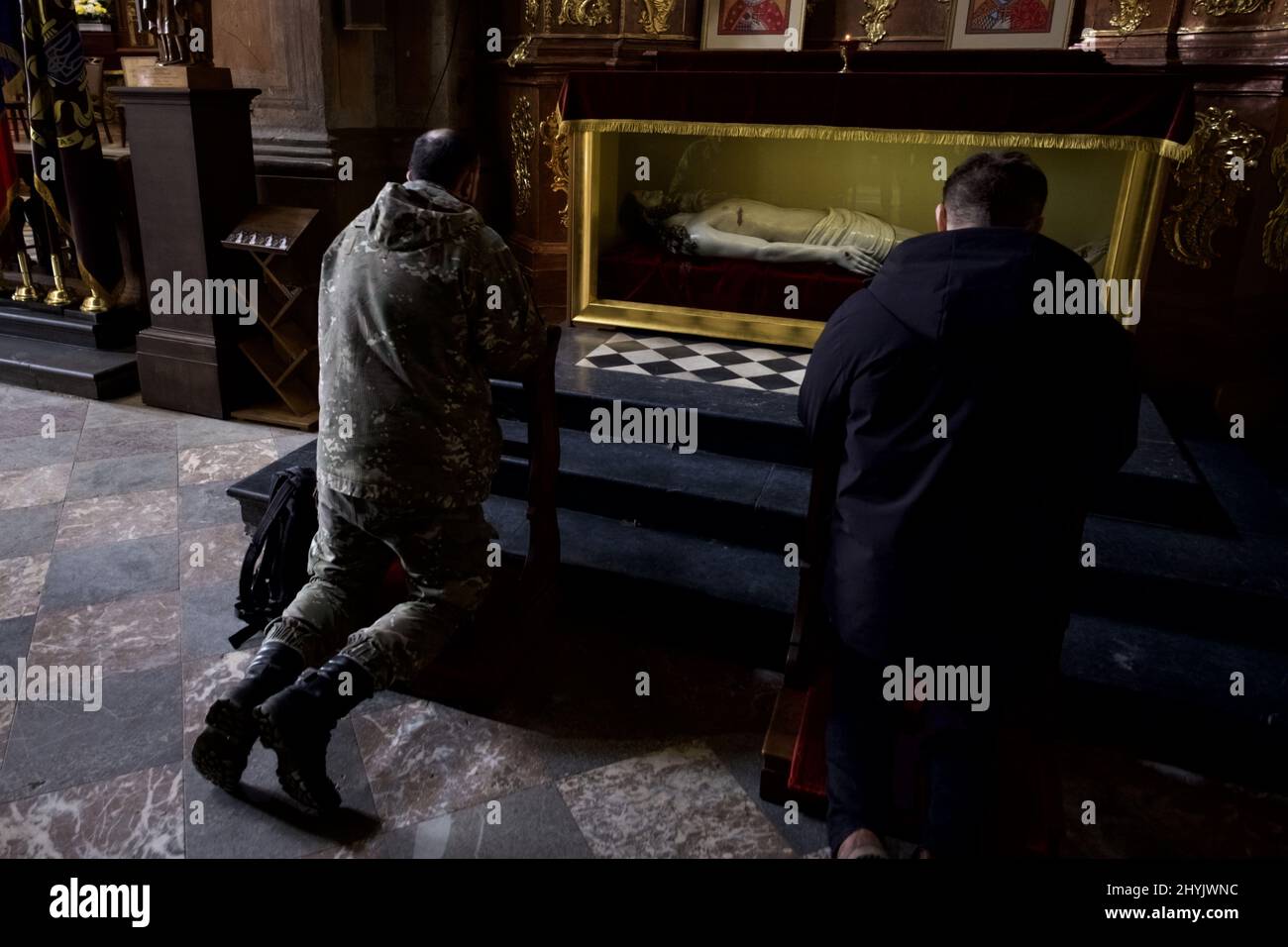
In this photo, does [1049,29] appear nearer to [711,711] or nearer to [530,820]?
[711,711]

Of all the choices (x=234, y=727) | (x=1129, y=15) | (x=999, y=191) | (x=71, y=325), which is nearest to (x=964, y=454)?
(x=999, y=191)

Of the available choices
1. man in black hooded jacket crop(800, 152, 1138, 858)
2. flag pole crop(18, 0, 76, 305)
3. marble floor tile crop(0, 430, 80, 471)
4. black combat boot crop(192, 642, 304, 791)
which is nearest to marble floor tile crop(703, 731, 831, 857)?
man in black hooded jacket crop(800, 152, 1138, 858)

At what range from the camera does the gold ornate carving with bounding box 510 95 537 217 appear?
569 centimetres

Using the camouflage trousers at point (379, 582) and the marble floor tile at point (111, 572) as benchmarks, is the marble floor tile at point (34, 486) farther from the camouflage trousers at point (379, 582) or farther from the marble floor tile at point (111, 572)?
the camouflage trousers at point (379, 582)

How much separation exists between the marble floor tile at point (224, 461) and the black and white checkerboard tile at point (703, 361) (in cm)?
165

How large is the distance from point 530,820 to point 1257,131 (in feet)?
13.9

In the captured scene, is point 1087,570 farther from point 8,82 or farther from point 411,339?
point 8,82

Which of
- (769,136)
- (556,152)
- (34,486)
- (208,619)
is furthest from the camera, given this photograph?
(556,152)

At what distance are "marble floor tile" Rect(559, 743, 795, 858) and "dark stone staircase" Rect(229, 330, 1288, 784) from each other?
0.59 m

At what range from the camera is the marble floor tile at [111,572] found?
3404 mm

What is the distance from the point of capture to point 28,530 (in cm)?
385

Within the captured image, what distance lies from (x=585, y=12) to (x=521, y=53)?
1.45 ft

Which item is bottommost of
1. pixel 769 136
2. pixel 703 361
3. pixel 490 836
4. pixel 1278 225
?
pixel 490 836

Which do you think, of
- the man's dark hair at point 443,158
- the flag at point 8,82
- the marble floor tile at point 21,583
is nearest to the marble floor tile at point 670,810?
the man's dark hair at point 443,158
